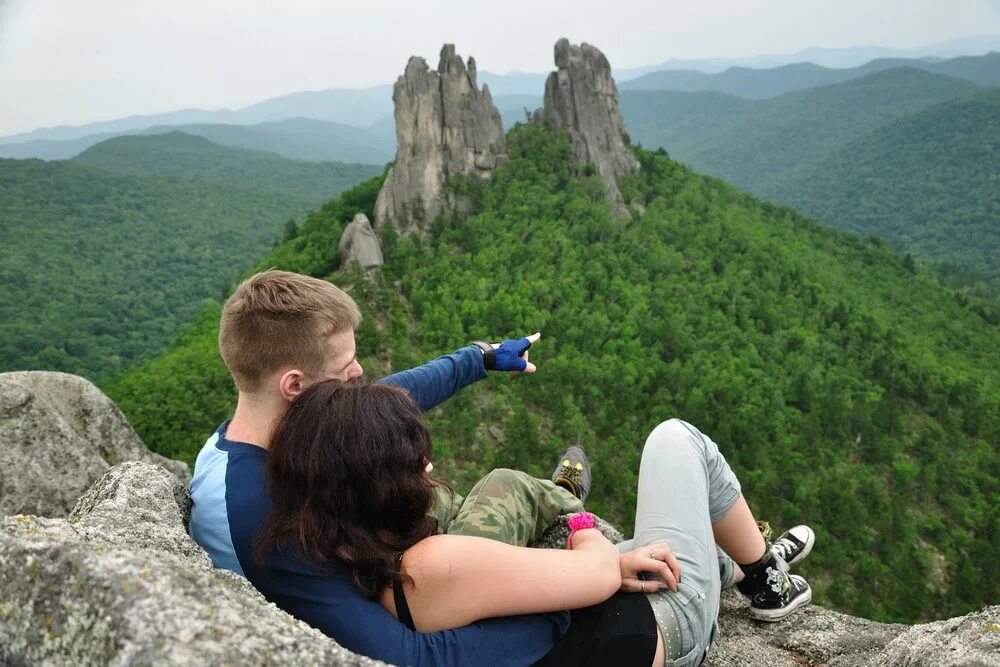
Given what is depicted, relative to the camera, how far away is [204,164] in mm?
100062

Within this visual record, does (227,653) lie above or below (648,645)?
above

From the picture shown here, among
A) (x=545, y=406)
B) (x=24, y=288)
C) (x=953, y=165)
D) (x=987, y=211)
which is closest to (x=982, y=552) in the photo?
(x=545, y=406)

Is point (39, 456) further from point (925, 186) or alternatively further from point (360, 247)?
point (925, 186)

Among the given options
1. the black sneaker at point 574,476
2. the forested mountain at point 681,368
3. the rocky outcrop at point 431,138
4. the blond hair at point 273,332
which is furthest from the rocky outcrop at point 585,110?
the blond hair at point 273,332

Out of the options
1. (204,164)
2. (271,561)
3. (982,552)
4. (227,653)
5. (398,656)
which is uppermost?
(204,164)

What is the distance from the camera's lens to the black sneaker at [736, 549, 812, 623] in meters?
3.79

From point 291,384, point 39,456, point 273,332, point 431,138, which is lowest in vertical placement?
point 39,456

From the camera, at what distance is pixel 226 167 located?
330 ft

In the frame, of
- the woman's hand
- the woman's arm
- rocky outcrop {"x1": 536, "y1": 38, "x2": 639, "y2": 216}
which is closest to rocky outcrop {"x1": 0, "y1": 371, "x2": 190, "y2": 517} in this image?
the woman's arm

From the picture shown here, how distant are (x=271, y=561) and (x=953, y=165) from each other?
11551cm

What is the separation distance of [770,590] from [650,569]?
1.78 m

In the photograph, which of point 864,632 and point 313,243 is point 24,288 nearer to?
point 313,243

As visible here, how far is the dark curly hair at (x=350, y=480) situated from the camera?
1963 mm

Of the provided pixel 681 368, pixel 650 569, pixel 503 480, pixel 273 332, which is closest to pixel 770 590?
pixel 650 569
